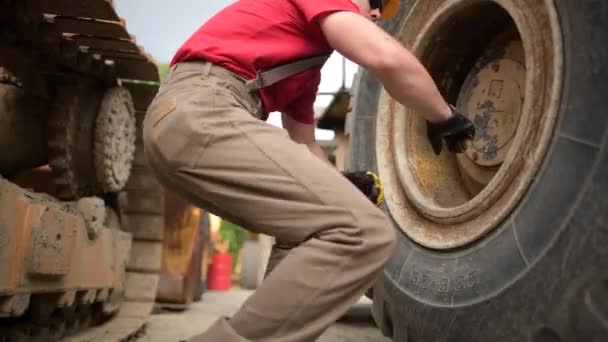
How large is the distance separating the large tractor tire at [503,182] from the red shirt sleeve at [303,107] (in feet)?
1.61

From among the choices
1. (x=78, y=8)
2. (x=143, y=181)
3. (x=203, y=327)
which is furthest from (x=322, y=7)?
(x=143, y=181)

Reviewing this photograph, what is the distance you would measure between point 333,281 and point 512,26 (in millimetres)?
1355

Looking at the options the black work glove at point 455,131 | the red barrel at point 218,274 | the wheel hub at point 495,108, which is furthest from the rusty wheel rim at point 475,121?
the red barrel at point 218,274

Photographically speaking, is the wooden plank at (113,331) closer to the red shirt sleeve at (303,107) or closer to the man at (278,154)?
the red shirt sleeve at (303,107)

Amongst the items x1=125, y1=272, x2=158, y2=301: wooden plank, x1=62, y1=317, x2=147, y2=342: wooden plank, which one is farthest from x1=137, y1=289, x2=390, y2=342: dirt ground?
x1=125, y1=272, x2=158, y2=301: wooden plank

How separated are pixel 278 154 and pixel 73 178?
1.93 metres

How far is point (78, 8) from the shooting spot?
7.63 feet

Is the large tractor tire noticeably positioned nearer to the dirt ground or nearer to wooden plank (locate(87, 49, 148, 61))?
the dirt ground

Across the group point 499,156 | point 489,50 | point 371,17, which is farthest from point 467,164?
point 371,17

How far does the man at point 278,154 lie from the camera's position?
1.18 m

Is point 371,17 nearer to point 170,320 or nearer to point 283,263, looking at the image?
point 283,263

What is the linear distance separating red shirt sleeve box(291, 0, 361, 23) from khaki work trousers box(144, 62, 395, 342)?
248 millimetres

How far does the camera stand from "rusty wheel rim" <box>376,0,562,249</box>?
151 centimetres

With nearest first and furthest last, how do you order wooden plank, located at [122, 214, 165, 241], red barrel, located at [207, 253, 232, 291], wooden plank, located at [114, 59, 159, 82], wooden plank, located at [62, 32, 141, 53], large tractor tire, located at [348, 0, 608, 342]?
large tractor tire, located at [348, 0, 608, 342] < wooden plank, located at [62, 32, 141, 53] < wooden plank, located at [114, 59, 159, 82] < wooden plank, located at [122, 214, 165, 241] < red barrel, located at [207, 253, 232, 291]
